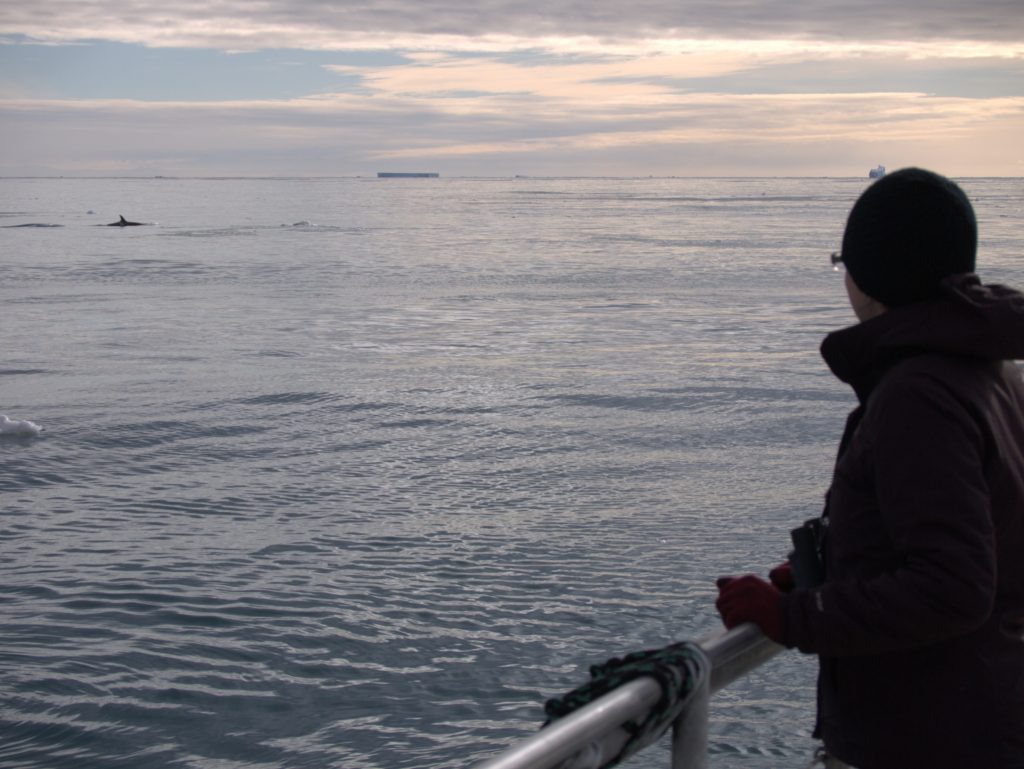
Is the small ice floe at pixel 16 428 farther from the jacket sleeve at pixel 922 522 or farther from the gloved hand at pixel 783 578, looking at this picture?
the jacket sleeve at pixel 922 522

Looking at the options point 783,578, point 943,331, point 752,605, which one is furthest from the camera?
point 783,578

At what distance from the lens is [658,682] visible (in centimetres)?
158

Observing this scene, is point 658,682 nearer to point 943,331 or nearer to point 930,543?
point 930,543

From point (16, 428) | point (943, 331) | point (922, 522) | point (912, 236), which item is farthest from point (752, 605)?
point (16, 428)

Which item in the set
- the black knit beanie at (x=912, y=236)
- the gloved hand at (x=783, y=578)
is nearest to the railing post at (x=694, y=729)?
the gloved hand at (x=783, y=578)

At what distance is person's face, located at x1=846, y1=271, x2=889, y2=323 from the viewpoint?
181 centimetres

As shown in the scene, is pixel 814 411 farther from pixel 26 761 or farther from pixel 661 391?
pixel 26 761

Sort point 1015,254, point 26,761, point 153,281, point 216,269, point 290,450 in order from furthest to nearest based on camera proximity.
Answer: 1. point 1015,254
2. point 216,269
3. point 153,281
4. point 290,450
5. point 26,761

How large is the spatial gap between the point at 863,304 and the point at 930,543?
0.43 m

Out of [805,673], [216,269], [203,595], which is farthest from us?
[216,269]

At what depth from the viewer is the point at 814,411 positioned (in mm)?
12047

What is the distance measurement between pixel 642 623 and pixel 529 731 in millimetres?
1246

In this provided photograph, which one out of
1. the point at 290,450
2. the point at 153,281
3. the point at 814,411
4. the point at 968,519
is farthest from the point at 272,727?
the point at 153,281

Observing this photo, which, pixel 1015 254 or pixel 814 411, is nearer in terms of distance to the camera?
pixel 814 411
